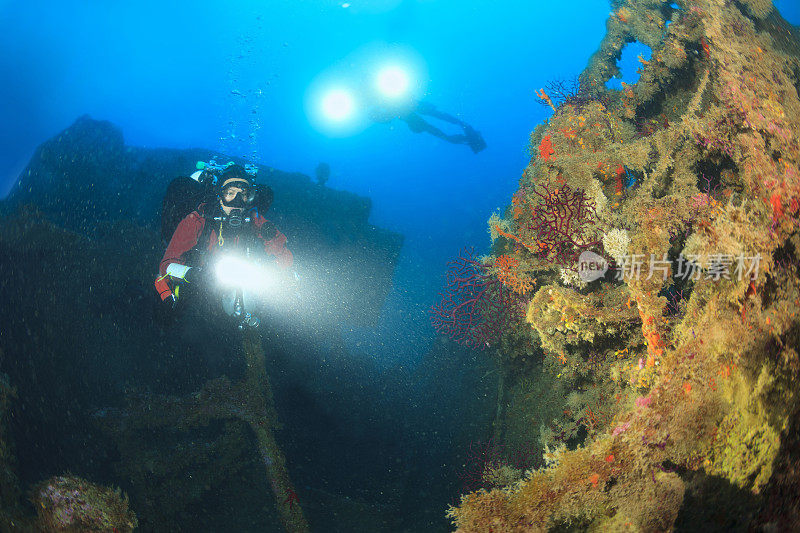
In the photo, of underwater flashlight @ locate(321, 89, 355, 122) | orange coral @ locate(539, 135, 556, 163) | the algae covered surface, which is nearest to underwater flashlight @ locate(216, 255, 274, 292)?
the algae covered surface

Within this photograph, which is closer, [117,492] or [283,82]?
[117,492]

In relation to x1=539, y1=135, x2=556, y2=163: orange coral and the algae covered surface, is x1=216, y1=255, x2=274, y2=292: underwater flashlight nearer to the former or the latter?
the algae covered surface

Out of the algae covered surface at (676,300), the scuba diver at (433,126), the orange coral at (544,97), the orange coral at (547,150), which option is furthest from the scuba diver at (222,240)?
the scuba diver at (433,126)

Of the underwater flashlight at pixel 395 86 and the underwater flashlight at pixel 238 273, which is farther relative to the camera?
the underwater flashlight at pixel 395 86

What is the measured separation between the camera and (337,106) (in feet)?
305

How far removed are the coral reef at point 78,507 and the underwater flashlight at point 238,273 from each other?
10.1 feet

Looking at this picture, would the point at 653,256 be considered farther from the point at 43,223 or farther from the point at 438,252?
the point at 438,252

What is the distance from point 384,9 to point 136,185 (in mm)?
66116

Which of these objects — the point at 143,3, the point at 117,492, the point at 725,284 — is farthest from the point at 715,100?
the point at 143,3

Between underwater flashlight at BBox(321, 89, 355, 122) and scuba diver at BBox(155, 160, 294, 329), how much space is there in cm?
8927

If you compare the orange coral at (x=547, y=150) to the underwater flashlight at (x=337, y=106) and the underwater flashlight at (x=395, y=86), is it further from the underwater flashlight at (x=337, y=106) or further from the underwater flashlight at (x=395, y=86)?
the underwater flashlight at (x=337, y=106)

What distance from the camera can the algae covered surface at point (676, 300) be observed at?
5.84 ft

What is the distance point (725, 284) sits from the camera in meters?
1.97

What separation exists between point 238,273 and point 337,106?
9818 cm
